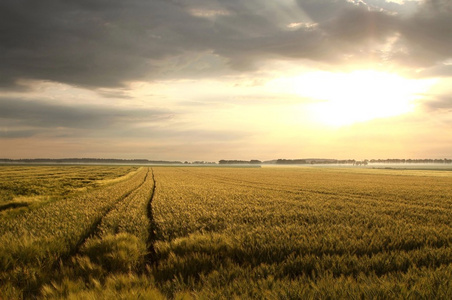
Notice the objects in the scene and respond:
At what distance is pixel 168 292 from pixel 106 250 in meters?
3.48

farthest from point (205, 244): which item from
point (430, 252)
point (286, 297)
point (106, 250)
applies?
point (430, 252)

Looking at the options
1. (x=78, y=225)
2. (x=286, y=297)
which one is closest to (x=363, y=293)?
(x=286, y=297)

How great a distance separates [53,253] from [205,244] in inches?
164

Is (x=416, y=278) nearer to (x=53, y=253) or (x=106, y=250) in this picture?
(x=106, y=250)

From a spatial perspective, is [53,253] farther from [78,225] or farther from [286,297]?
[286,297]

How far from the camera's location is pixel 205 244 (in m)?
7.85

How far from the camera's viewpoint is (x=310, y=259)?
6.52 m

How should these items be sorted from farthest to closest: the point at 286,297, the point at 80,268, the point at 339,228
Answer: the point at 339,228, the point at 80,268, the point at 286,297

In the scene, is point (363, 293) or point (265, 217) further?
point (265, 217)

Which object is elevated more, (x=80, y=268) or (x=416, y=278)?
(x=416, y=278)

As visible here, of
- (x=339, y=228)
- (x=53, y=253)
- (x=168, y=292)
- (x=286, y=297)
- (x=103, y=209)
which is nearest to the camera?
(x=286, y=297)

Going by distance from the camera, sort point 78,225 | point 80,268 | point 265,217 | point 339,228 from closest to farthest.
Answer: point 80,268 → point 339,228 → point 78,225 → point 265,217

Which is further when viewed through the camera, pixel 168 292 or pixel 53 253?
pixel 53 253

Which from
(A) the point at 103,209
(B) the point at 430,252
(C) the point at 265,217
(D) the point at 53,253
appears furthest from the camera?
(A) the point at 103,209
